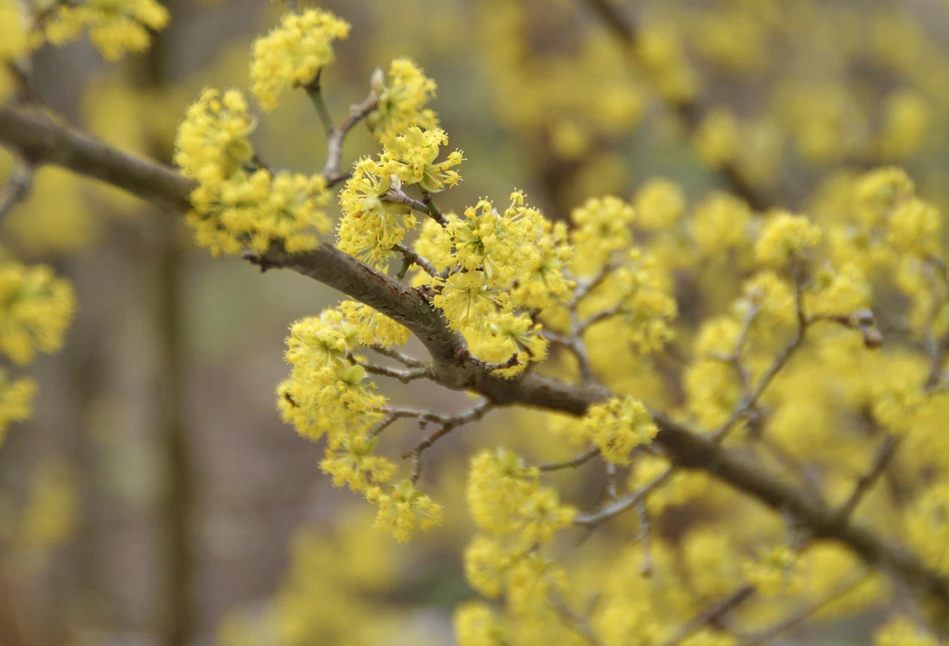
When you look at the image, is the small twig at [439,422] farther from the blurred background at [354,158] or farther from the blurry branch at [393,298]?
the blurred background at [354,158]

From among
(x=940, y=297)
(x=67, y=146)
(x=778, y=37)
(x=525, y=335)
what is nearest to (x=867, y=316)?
(x=940, y=297)

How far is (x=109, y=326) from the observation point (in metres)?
5.79

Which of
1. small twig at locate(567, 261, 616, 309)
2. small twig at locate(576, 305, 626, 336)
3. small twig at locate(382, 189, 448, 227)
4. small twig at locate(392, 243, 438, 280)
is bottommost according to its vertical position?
small twig at locate(392, 243, 438, 280)

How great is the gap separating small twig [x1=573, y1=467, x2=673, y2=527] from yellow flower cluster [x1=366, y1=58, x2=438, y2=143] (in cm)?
76

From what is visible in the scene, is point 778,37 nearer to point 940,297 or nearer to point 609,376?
point 940,297

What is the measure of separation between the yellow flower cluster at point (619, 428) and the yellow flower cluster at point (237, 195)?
0.58 m

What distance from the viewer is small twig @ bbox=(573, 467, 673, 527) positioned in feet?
4.69

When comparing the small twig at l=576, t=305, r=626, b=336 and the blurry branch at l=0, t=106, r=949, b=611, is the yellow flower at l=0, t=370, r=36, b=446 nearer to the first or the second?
the blurry branch at l=0, t=106, r=949, b=611

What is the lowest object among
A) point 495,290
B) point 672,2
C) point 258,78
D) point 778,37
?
point 495,290

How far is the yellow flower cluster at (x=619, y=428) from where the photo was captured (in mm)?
1292

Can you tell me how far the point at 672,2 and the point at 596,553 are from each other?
3.62 m

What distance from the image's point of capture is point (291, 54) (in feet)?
3.81

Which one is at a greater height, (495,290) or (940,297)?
(940,297)

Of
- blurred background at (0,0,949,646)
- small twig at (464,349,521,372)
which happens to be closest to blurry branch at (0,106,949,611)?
small twig at (464,349,521,372)
